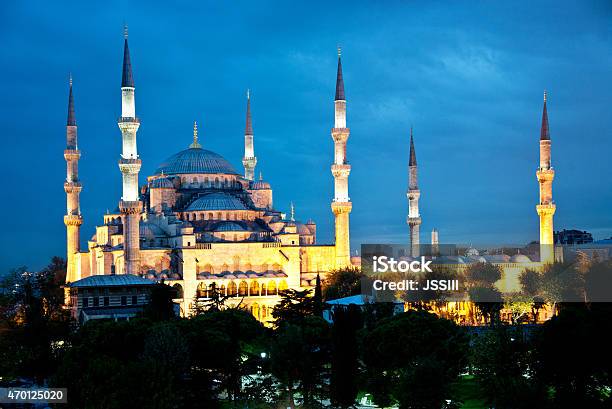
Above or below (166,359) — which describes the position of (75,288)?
above

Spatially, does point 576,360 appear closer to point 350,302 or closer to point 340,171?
point 350,302

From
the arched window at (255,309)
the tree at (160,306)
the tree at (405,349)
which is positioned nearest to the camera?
the tree at (405,349)

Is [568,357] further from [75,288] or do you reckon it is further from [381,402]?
[75,288]

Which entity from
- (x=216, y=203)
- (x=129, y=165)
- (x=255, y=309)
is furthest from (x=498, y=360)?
(x=216, y=203)

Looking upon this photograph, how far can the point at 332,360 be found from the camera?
25672 mm

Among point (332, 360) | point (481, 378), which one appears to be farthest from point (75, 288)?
point (481, 378)

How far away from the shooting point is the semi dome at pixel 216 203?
51406 mm

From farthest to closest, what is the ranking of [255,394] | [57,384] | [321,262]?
[321,262] < [255,394] < [57,384]

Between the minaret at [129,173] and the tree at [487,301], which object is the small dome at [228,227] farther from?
the tree at [487,301]

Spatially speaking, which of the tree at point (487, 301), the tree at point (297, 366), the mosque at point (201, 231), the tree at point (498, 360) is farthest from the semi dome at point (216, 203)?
the tree at point (498, 360)

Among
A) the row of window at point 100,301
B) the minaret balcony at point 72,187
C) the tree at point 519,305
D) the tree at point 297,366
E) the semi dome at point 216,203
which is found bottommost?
the tree at point 297,366

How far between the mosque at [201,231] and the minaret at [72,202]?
6 cm

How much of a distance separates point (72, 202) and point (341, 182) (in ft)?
48.6

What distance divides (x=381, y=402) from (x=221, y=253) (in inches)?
937
